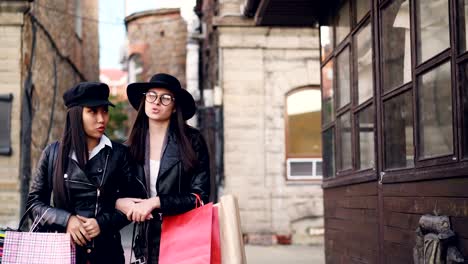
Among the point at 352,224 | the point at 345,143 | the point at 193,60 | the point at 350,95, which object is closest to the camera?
the point at 352,224

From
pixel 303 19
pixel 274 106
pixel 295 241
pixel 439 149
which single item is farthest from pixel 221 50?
pixel 439 149

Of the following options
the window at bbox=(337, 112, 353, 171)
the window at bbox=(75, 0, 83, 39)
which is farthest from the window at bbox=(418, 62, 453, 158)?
the window at bbox=(75, 0, 83, 39)

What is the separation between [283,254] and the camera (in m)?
13.7

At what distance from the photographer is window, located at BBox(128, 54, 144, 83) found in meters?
28.1

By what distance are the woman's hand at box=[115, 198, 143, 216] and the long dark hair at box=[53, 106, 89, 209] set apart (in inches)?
11.3

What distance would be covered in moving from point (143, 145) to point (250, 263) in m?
7.40

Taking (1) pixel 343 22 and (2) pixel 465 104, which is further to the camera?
(1) pixel 343 22

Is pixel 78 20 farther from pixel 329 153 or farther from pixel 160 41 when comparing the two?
pixel 329 153

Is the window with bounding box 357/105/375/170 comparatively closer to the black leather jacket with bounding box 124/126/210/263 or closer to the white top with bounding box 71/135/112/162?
the black leather jacket with bounding box 124/126/210/263

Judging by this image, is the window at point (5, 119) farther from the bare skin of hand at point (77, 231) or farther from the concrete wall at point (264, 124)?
the bare skin of hand at point (77, 231)

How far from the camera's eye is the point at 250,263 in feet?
38.8

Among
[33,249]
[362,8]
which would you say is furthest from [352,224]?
[33,249]

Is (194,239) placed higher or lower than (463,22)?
lower

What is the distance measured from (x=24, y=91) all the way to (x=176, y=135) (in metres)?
10.6
